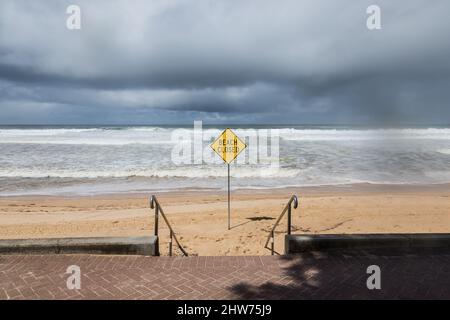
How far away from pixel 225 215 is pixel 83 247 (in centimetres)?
542

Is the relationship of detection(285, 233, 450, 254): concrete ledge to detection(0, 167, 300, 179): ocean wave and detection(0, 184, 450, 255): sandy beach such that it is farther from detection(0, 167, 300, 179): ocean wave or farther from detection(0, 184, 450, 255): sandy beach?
detection(0, 167, 300, 179): ocean wave

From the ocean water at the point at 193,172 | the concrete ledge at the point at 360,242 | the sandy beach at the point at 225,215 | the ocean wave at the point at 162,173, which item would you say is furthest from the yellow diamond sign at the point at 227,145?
the ocean wave at the point at 162,173

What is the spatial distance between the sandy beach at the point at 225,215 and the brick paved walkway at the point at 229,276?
2253 millimetres

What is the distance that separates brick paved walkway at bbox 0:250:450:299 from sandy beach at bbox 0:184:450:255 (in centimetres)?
225

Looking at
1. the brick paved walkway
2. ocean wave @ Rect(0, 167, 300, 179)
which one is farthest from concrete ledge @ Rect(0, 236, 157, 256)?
ocean wave @ Rect(0, 167, 300, 179)

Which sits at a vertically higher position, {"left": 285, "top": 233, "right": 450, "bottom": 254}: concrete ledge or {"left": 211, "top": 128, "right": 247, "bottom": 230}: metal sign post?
{"left": 211, "top": 128, "right": 247, "bottom": 230}: metal sign post

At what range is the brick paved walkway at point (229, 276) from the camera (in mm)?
4008

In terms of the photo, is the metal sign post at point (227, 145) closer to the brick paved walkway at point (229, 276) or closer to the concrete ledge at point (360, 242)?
the concrete ledge at point (360, 242)

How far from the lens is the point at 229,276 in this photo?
4500mm

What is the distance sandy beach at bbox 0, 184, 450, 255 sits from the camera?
823 cm

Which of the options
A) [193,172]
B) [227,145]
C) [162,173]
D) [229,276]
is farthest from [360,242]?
[162,173]

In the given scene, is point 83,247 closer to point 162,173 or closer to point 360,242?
point 360,242
